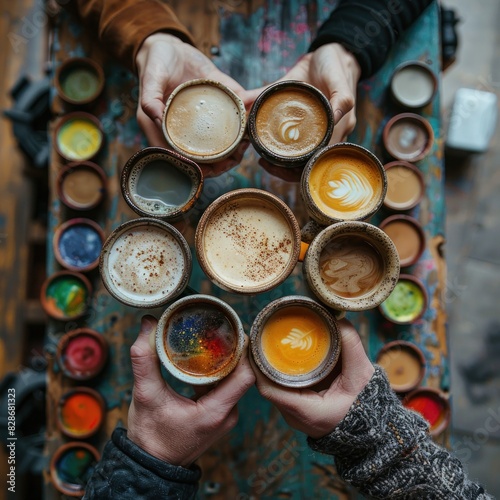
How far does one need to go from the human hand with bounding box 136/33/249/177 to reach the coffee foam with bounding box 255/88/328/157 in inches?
5.2

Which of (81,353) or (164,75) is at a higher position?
(164,75)

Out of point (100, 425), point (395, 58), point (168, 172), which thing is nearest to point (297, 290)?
point (168, 172)

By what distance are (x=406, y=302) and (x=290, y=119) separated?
1066 mm

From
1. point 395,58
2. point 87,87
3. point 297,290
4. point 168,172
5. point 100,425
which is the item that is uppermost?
point 395,58

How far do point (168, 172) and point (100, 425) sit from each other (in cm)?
122

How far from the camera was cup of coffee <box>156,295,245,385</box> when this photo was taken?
5.90 ft

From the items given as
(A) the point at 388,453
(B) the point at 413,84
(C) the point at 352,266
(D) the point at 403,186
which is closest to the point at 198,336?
(C) the point at 352,266

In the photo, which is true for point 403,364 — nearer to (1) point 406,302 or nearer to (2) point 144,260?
(1) point 406,302

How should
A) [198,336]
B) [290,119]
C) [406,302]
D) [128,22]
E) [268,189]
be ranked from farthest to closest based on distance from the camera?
[406,302] < [268,189] < [128,22] < [290,119] < [198,336]

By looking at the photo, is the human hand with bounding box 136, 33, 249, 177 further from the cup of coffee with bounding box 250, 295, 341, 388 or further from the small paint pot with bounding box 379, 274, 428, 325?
the small paint pot with bounding box 379, 274, 428, 325

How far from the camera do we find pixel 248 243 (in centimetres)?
189

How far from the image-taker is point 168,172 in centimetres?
192

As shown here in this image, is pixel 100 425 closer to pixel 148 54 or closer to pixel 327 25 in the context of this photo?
pixel 148 54

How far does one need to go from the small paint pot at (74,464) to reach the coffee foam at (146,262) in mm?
934
